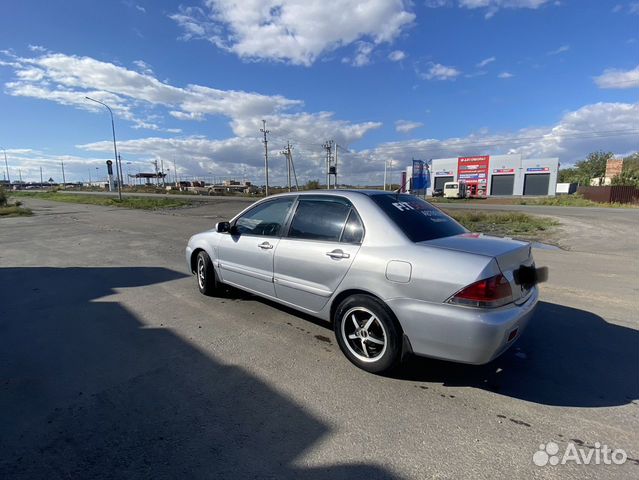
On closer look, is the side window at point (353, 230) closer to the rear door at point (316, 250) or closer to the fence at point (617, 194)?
the rear door at point (316, 250)

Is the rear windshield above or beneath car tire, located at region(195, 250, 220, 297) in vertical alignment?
above

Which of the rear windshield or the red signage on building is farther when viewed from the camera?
the red signage on building

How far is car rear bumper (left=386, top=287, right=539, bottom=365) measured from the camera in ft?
8.56

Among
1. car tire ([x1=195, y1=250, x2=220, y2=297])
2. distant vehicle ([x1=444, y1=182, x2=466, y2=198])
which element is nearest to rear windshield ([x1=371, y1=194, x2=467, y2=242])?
car tire ([x1=195, y1=250, x2=220, y2=297])

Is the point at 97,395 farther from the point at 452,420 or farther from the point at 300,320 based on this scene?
the point at 452,420

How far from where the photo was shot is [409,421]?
2.57 meters

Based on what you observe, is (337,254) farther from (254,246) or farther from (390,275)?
(254,246)

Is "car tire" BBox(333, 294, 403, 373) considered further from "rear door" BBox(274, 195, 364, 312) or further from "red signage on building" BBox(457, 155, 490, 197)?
"red signage on building" BBox(457, 155, 490, 197)

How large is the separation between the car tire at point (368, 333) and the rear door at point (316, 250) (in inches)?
11.1

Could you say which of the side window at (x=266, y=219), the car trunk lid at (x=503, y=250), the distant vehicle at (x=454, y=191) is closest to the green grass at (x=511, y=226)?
the car trunk lid at (x=503, y=250)

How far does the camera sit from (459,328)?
A: 8.69 feet

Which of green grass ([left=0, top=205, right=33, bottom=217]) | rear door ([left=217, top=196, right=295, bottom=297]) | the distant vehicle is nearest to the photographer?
rear door ([left=217, top=196, right=295, bottom=297])

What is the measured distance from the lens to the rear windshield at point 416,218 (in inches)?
129

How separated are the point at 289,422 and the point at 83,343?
269 centimetres
